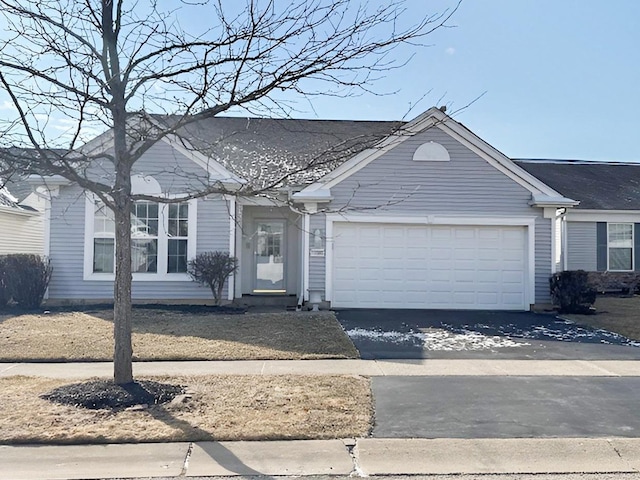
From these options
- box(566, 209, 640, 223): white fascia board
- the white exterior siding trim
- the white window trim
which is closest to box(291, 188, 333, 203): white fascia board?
the white exterior siding trim

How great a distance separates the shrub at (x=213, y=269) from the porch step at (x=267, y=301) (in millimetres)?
1057

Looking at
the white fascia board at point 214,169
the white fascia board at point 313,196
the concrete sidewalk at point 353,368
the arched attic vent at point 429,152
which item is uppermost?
the arched attic vent at point 429,152

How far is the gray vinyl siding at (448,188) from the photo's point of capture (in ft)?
46.5

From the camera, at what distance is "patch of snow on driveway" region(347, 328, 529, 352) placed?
9.88 metres

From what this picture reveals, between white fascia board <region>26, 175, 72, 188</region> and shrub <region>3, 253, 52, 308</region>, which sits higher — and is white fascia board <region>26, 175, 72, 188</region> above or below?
above

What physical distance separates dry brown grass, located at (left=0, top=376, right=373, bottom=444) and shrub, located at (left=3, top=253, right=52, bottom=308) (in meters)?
6.84

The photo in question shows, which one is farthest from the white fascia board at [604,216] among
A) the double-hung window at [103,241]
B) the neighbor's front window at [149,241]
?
the double-hung window at [103,241]

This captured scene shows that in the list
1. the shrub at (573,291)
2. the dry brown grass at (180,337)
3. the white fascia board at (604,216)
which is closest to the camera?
the dry brown grass at (180,337)

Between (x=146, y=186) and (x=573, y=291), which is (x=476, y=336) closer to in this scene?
(x=573, y=291)

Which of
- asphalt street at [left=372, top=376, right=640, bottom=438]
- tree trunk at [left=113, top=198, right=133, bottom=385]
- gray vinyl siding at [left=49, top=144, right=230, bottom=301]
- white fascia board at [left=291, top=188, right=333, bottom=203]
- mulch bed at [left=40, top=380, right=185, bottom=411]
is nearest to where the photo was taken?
asphalt street at [left=372, top=376, right=640, bottom=438]

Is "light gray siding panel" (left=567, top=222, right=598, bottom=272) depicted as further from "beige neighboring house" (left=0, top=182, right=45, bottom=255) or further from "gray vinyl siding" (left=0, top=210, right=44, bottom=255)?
A: "gray vinyl siding" (left=0, top=210, right=44, bottom=255)

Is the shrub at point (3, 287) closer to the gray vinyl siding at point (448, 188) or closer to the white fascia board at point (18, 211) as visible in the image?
the white fascia board at point (18, 211)

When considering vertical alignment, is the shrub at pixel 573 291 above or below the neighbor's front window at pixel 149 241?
below

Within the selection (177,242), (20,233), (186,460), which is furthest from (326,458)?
(20,233)
